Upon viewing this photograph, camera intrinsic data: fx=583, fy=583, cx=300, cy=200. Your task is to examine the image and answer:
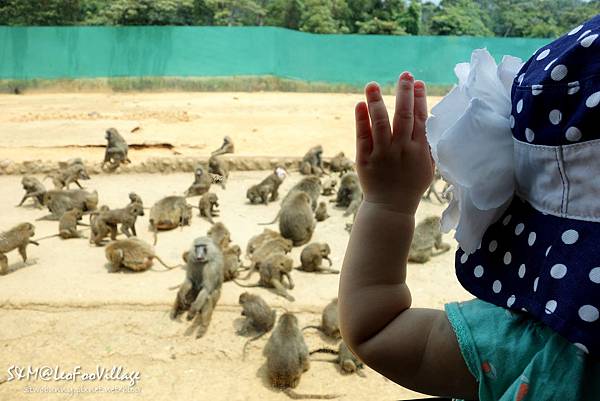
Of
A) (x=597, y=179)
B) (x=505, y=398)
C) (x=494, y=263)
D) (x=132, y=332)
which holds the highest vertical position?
(x=597, y=179)

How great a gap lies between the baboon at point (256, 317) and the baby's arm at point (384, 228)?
3.13 metres

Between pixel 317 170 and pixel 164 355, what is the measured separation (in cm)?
582

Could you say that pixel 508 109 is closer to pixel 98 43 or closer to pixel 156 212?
pixel 156 212

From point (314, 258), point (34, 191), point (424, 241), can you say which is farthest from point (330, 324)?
point (34, 191)

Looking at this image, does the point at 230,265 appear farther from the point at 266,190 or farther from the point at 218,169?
the point at 218,169

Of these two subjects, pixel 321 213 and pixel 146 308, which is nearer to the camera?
pixel 146 308

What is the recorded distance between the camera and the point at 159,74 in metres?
24.7

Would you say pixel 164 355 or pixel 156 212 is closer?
pixel 164 355

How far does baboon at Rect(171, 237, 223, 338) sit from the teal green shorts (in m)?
3.47

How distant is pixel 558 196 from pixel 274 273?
4.26m

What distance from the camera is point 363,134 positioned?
1129 millimetres

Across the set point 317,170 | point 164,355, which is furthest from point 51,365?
point 317,170

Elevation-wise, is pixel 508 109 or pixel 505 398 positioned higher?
pixel 508 109

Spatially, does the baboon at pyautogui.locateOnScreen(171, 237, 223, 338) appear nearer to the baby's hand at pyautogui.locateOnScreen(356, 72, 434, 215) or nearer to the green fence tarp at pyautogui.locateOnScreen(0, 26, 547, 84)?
the baby's hand at pyautogui.locateOnScreen(356, 72, 434, 215)
